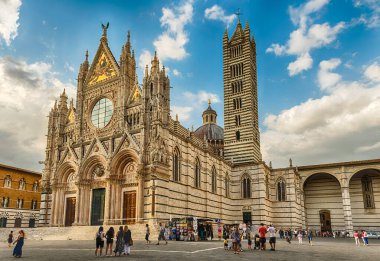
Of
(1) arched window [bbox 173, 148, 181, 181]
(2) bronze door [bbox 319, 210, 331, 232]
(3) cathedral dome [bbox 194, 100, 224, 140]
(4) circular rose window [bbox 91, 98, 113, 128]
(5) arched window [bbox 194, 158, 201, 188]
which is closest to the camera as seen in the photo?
(1) arched window [bbox 173, 148, 181, 181]

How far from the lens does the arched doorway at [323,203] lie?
5262 centimetres

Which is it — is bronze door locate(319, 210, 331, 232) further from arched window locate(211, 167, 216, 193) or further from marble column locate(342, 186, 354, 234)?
arched window locate(211, 167, 216, 193)

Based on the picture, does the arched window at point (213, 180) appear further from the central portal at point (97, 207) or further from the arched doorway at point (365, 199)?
the arched doorway at point (365, 199)

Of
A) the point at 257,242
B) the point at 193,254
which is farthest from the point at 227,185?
the point at 193,254

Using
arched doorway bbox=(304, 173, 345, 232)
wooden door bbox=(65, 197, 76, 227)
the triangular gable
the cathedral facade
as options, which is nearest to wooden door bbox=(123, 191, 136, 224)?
the cathedral facade

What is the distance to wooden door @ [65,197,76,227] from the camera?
115 feet

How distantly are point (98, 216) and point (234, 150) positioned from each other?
20462mm

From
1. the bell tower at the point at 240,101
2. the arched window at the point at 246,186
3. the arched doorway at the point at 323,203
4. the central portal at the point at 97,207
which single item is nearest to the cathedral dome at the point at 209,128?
the bell tower at the point at 240,101

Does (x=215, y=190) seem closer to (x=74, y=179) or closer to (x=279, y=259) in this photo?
(x=74, y=179)

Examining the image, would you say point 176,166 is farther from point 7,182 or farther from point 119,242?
point 7,182

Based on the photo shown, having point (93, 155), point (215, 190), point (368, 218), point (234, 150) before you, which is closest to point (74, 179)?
point (93, 155)

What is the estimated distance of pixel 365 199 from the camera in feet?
169

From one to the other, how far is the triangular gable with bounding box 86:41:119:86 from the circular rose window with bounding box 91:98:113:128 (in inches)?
101

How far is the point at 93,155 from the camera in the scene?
111ft
